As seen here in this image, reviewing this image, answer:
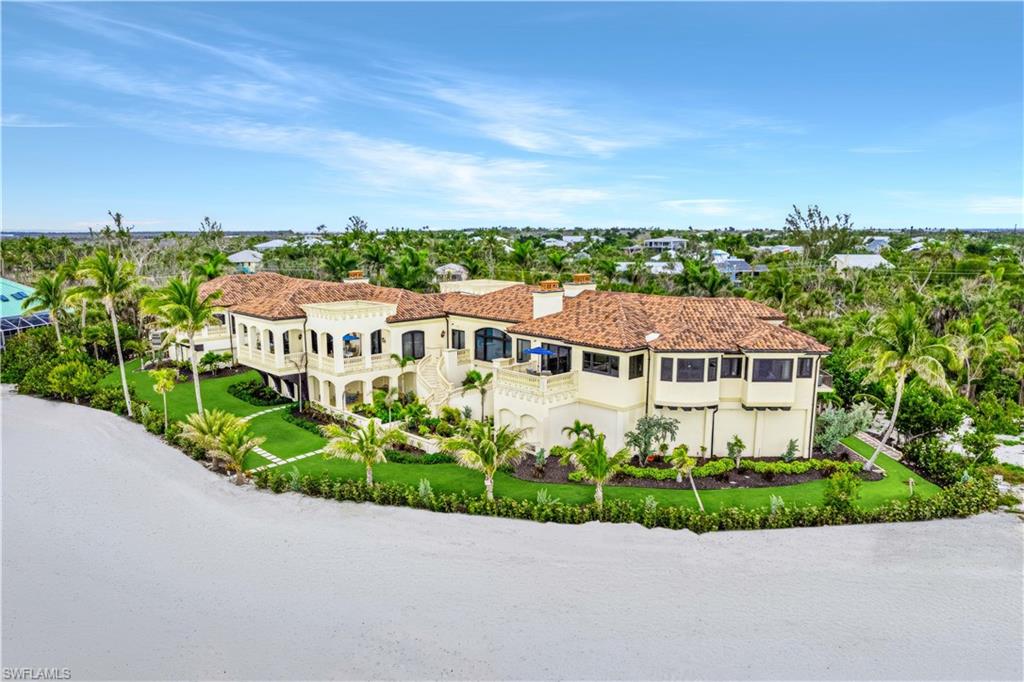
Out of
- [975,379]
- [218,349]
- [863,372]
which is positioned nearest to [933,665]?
[863,372]

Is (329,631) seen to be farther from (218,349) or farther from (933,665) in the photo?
(218,349)

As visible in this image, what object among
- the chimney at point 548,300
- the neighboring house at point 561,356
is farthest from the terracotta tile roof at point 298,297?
the chimney at point 548,300

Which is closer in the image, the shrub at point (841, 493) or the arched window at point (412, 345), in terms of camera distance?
the shrub at point (841, 493)

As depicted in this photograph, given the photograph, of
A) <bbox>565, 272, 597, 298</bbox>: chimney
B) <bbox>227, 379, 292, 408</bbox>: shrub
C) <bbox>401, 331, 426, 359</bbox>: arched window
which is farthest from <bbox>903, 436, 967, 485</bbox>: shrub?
<bbox>227, 379, 292, 408</bbox>: shrub

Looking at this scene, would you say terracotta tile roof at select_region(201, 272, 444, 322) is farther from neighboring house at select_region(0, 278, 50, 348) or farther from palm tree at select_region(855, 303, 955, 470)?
palm tree at select_region(855, 303, 955, 470)

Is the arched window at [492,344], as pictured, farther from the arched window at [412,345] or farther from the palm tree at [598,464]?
the palm tree at [598,464]

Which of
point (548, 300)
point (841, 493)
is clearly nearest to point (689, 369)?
point (841, 493)
